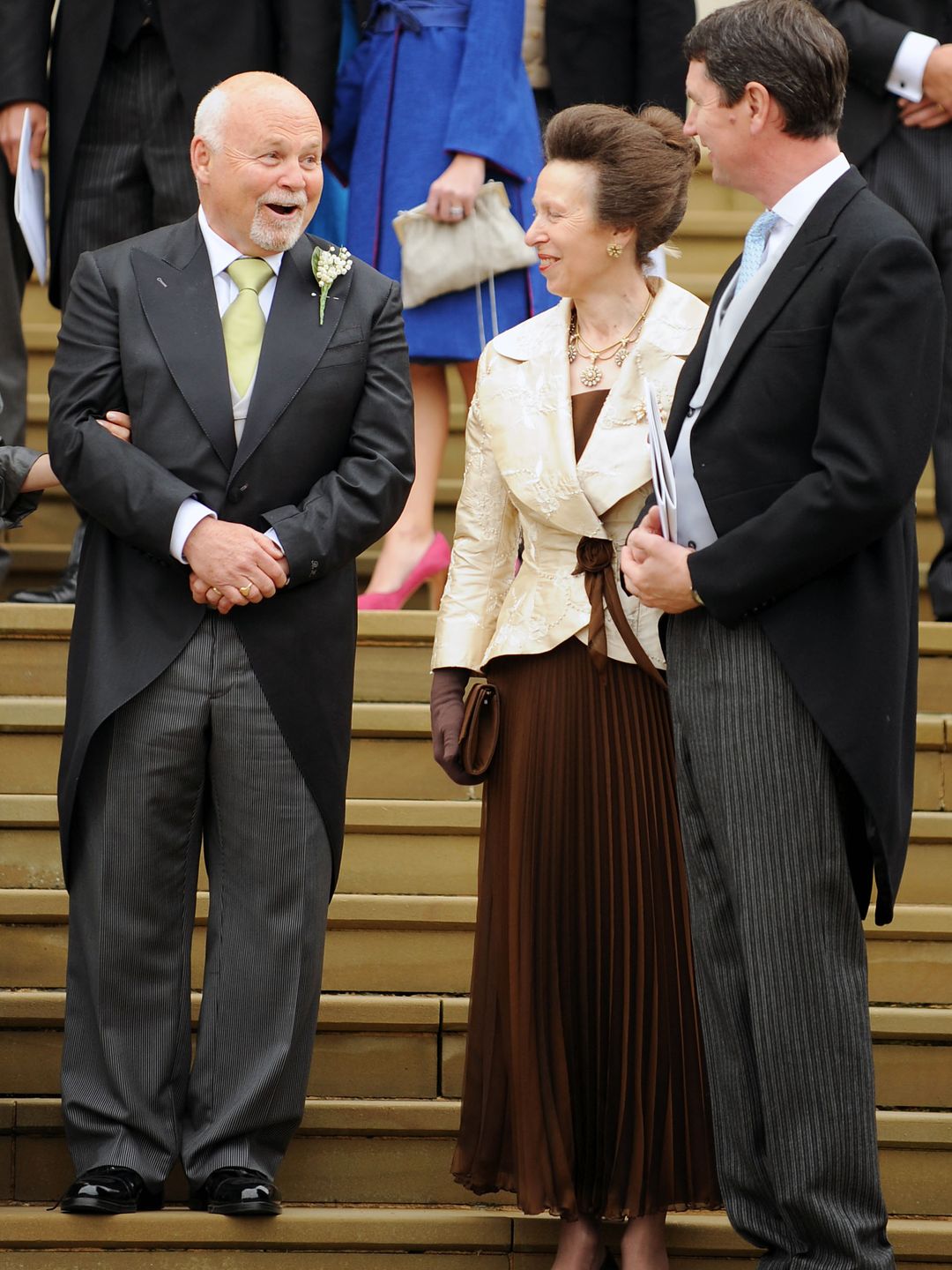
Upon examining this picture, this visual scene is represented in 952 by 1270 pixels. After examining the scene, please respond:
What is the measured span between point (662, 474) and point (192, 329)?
1081mm

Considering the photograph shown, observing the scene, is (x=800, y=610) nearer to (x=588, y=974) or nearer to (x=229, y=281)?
(x=588, y=974)

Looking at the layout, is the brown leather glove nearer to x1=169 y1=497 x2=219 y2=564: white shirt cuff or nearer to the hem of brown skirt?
x1=169 y1=497 x2=219 y2=564: white shirt cuff

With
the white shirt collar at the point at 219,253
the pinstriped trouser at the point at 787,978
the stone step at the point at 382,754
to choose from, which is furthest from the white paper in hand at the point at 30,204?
the pinstriped trouser at the point at 787,978

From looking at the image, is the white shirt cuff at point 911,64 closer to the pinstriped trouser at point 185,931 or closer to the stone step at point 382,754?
the stone step at point 382,754

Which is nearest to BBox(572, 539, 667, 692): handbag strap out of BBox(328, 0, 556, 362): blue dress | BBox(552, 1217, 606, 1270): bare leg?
BBox(552, 1217, 606, 1270): bare leg

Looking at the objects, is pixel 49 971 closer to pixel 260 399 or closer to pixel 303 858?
pixel 303 858

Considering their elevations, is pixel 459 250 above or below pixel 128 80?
below

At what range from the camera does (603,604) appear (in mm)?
3434

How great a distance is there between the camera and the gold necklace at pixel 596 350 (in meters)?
3.52

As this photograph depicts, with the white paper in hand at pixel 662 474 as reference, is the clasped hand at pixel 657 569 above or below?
below

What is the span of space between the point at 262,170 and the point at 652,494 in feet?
3.17

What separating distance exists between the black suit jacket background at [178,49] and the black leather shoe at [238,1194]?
9.07ft

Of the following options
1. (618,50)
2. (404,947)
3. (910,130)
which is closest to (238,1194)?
(404,947)

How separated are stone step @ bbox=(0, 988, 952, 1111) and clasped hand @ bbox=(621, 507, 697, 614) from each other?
1.38 m
